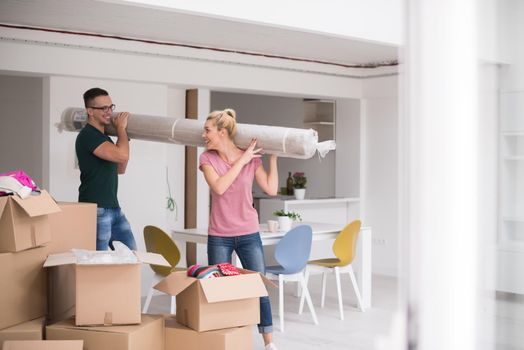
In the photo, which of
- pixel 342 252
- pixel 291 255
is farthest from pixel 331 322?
pixel 291 255

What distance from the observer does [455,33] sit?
1.59 m

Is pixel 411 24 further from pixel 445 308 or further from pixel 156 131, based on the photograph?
pixel 156 131

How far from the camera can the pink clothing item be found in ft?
14.6

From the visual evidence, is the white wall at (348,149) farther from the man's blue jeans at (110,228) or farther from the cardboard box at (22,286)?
the cardboard box at (22,286)

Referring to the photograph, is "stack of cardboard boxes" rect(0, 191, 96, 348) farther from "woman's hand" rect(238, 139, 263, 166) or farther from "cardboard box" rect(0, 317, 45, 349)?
"woman's hand" rect(238, 139, 263, 166)

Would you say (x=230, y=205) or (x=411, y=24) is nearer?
(x=411, y=24)

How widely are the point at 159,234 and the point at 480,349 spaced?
4.20 m

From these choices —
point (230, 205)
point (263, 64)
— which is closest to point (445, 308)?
point (230, 205)

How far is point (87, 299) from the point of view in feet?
11.4

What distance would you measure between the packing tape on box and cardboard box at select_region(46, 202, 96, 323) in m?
0.79

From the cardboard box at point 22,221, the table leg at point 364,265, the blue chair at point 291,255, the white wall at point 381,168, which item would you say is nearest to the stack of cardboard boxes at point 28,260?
the cardboard box at point 22,221

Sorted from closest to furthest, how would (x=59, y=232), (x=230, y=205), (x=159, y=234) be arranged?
1. (x=59, y=232)
2. (x=230, y=205)
3. (x=159, y=234)

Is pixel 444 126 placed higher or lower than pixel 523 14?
lower

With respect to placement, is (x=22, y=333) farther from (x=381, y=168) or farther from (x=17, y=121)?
(x=381, y=168)
